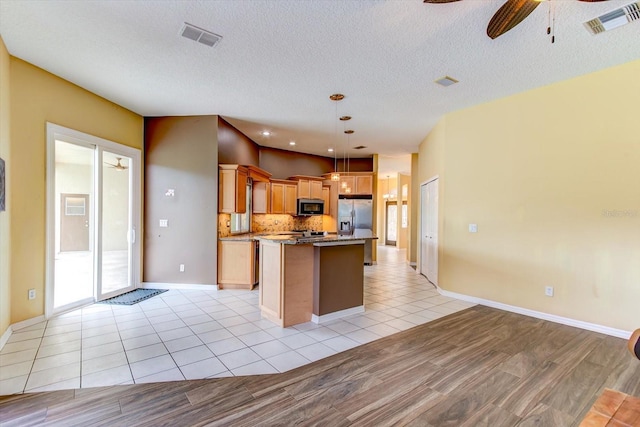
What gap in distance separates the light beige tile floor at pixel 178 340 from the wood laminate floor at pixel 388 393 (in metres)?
0.19

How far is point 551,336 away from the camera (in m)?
3.34

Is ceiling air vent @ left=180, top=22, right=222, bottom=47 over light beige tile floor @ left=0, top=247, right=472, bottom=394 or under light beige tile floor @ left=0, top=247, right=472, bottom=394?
over

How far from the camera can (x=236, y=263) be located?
5.23m

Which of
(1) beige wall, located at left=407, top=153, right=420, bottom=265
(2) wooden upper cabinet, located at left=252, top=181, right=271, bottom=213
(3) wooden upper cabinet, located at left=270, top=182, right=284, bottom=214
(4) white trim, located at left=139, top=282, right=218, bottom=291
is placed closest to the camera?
(4) white trim, located at left=139, top=282, right=218, bottom=291

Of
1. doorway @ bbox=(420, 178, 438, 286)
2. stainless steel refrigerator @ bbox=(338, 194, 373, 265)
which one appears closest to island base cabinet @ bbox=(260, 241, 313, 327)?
doorway @ bbox=(420, 178, 438, 286)

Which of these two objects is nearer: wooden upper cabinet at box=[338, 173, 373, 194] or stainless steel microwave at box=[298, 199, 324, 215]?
stainless steel microwave at box=[298, 199, 324, 215]

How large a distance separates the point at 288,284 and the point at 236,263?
77.0 inches

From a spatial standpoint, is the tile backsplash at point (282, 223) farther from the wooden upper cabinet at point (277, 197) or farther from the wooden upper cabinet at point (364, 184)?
the wooden upper cabinet at point (364, 184)

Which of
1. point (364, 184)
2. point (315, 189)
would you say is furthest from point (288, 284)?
point (364, 184)

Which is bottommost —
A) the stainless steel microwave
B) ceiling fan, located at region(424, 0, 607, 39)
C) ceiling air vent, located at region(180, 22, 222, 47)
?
the stainless steel microwave

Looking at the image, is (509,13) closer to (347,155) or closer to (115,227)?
(115,227)

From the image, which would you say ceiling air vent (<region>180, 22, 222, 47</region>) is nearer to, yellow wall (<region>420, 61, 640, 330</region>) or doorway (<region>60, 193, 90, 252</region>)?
doorway (<region>60, 193, 90, 252</region>)

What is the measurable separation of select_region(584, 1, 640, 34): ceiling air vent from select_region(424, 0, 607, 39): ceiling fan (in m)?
0.95

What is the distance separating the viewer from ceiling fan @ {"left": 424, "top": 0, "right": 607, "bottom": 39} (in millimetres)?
2016
